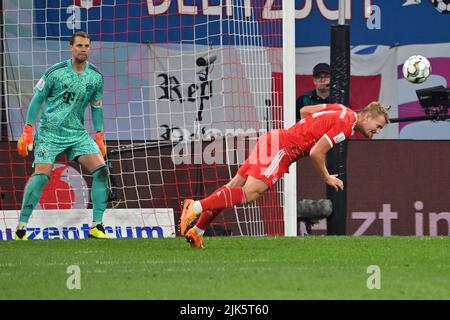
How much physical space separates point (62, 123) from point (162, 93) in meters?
3.98

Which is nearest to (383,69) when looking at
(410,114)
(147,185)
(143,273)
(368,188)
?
(410,114)

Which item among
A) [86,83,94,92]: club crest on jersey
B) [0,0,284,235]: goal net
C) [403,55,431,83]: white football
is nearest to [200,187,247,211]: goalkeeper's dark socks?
[86,83,94,92]: club crest on jersey

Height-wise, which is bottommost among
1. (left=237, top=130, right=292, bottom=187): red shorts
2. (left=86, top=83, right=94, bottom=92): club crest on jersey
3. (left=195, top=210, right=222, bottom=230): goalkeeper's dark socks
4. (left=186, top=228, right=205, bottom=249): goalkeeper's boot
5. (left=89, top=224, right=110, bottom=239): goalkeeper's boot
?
(left=89, top=224, right=110, bottom=239): goalkeeper's boot

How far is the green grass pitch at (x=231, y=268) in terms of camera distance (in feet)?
31.9

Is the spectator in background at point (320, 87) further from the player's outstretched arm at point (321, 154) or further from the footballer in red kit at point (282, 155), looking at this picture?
the player's outstretched arm at point (321, 154)

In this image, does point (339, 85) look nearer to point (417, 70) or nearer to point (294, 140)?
point (417, 70)

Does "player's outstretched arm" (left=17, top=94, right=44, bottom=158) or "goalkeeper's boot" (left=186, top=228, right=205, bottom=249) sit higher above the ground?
"player's outstretched arm" (left=17, top=94, right=44, bottom=158)

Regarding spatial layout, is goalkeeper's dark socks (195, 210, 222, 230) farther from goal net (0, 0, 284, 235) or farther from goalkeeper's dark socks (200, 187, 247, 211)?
goal net (0, 0, 284, 235)

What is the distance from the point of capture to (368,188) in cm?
1734

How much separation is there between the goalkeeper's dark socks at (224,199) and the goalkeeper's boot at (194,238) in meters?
0.36

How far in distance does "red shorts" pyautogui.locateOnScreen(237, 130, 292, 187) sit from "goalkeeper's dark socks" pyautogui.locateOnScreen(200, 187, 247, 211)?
24cm

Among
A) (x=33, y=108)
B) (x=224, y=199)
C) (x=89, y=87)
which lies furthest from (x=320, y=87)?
(x=224, y=199)

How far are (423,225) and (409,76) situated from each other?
197 cm

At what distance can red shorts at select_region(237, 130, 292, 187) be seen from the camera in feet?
42.7
